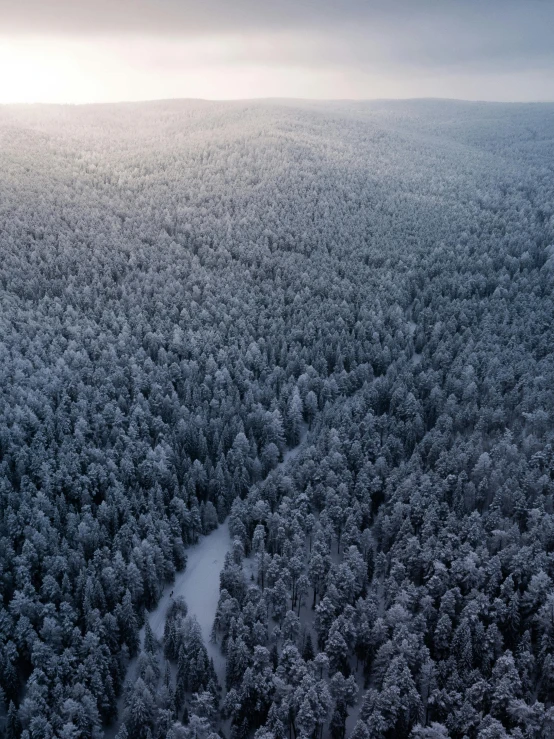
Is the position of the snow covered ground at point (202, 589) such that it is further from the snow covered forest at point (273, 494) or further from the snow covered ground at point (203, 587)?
the snow covered forest at point (273, 494)

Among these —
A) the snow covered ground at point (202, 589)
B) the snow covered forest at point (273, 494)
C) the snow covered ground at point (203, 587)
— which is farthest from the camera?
the snow covered ground at point (203, 587)

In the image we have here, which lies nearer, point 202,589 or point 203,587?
point 202,589

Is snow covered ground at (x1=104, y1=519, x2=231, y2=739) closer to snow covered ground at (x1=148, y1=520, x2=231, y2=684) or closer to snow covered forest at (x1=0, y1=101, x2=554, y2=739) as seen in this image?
snow covered ground at (x1=148, y1=520, x2=231, y2=684)

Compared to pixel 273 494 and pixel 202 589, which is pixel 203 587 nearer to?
pixel 202 589

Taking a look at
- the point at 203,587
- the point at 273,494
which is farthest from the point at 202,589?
the point at 273,494

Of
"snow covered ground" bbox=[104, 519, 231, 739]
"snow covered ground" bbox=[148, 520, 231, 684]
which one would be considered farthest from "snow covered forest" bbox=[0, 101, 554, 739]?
"snow covered ground" bbox=[148, 520, 231, 684]

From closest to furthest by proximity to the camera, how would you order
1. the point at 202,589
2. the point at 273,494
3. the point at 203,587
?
the point at 202,589, the point at 203,587, the point at 273,494

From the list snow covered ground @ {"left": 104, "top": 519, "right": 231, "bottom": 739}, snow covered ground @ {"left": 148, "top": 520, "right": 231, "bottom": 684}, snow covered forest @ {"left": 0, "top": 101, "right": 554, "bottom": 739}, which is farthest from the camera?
snow covered ground @ {"left": 148, "top": 520, "right": 231, "bottom": 684}

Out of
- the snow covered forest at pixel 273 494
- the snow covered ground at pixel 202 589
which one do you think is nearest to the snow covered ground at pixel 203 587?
the snow covered ground at pixel 202 589

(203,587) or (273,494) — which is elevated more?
(273,494)

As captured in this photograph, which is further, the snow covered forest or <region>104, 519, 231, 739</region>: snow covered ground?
<region>104, 519, 231, 739</region>: snow covered ground
